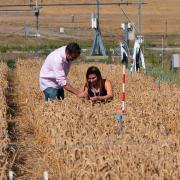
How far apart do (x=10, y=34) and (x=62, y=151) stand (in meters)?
47.6

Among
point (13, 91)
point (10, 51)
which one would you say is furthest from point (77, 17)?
point (13, 91)

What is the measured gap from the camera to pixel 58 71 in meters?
11.9

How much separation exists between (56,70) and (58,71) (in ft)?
0.13

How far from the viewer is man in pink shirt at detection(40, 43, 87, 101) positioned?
1159 centimetres

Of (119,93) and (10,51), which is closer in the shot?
(119,93)

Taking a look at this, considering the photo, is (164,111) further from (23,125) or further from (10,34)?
(10,34)

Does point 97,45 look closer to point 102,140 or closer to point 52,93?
point 52,93

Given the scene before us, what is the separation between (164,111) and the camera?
441 inches

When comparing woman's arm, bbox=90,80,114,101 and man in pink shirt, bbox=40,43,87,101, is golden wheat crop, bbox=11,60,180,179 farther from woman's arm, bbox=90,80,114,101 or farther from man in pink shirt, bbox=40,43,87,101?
man in pink shirt, bbox=40,43,87,101

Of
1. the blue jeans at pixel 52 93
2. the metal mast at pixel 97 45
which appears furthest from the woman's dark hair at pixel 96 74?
the metal mast at pixel 97 45

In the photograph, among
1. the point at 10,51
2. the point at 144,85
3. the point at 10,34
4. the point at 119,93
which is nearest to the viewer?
the point at 119,93

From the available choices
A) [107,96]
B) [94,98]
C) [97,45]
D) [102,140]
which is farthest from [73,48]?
[97,45]

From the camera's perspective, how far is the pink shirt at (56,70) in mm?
11906

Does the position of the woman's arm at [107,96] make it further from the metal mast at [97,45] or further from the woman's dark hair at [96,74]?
the metal mast at [97,45]
